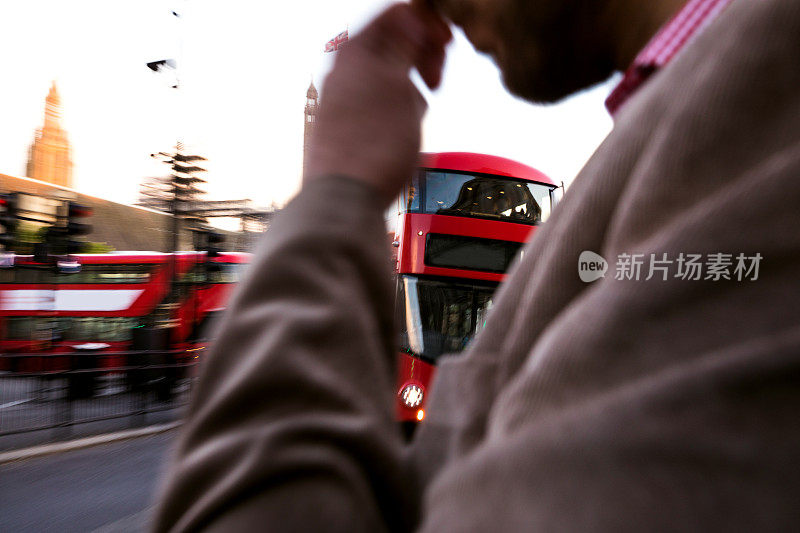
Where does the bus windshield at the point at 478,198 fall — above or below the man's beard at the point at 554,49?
above

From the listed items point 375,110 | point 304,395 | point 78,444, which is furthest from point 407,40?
point 78,444

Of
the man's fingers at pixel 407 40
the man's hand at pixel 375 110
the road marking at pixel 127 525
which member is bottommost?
the road marking at pixel 127 525

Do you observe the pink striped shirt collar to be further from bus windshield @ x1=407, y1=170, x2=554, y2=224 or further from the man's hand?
bus windshield @ x1=407, y1=170, x2=554, y2=224

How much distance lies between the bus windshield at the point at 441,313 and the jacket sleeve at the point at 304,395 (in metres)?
6.83

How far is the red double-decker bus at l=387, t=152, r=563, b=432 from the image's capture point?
739 cm

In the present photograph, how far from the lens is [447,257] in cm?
765

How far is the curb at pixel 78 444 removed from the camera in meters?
7.73

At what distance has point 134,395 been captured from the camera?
1145 centimetres

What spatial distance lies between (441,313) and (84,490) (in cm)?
412

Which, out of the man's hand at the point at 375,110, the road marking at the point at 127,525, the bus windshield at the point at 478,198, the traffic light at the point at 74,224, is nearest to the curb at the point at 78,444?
the road marking at the point at 127,525

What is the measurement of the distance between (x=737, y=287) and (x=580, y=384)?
0.35 ft

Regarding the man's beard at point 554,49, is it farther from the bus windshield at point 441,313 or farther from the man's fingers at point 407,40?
the bus windshield at point 441,313

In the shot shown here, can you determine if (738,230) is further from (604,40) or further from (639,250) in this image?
(604,40)

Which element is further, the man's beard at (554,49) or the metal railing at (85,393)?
the metal railing at (85,393)
